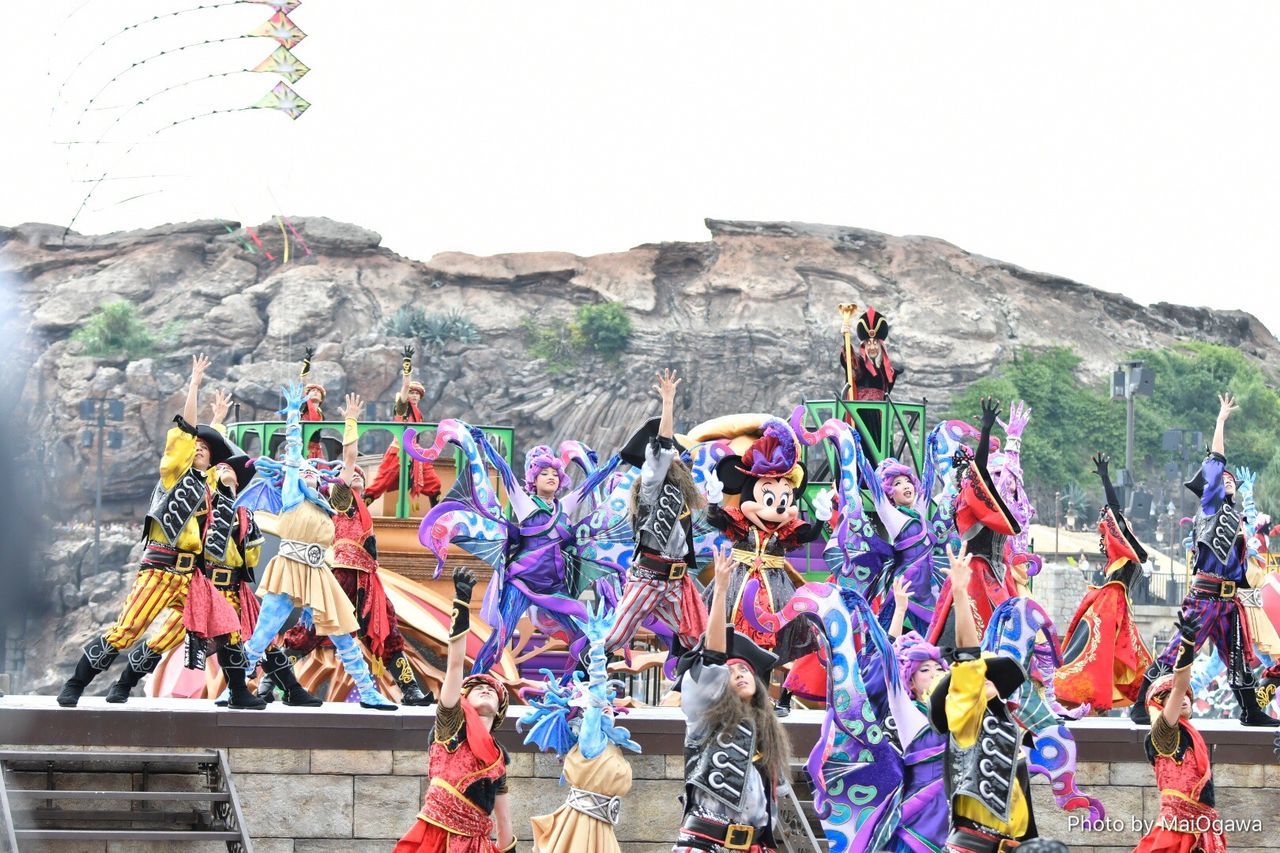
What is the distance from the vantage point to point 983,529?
1250 centimetres

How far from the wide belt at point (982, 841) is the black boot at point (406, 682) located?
496 cm

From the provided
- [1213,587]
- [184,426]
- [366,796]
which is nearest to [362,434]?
[184,426]

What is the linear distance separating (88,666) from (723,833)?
14.4 ft

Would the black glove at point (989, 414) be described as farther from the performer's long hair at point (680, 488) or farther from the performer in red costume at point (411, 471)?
the performer in red costume at point (411, 471)

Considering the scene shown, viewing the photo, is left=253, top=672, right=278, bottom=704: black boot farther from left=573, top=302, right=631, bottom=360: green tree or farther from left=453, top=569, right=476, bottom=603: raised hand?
left=573, top=302, right=631, bottom=360: green tree

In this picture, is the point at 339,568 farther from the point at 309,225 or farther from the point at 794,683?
the point at 309,225

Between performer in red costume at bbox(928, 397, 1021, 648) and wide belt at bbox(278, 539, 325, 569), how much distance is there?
3.82 metres

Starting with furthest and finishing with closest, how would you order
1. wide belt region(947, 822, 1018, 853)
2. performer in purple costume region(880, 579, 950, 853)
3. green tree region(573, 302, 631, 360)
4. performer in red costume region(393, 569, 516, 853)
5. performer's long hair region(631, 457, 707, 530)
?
green tree region(573, 302, 631, 360) < performer's long hair region(631, 457, 707, 530) < performer in purple costume region(880, 579, 950, 853) < performer in red costume region(393, 569, 516, 853) < wide belt region(947, 822, 1018, 853)

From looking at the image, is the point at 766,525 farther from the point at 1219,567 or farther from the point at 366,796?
the point at 1219,567

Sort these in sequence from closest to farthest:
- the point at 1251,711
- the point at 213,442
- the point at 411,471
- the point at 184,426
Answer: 1. the point at 184,426
2. the point at 213,442
3. the point at 1251,711
4. the point at 411,471

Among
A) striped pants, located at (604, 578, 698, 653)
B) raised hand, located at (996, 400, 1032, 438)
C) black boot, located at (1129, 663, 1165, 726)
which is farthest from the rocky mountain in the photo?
striped pants, located at (604, 578, 698, 653)

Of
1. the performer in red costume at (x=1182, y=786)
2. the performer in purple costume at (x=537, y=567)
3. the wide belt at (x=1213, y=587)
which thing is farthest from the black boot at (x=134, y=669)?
the wide belt at (x=1213, y=587)

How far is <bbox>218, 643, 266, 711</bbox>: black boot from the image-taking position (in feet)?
37.3

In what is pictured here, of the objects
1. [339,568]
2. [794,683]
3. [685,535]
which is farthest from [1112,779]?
[339,568]
